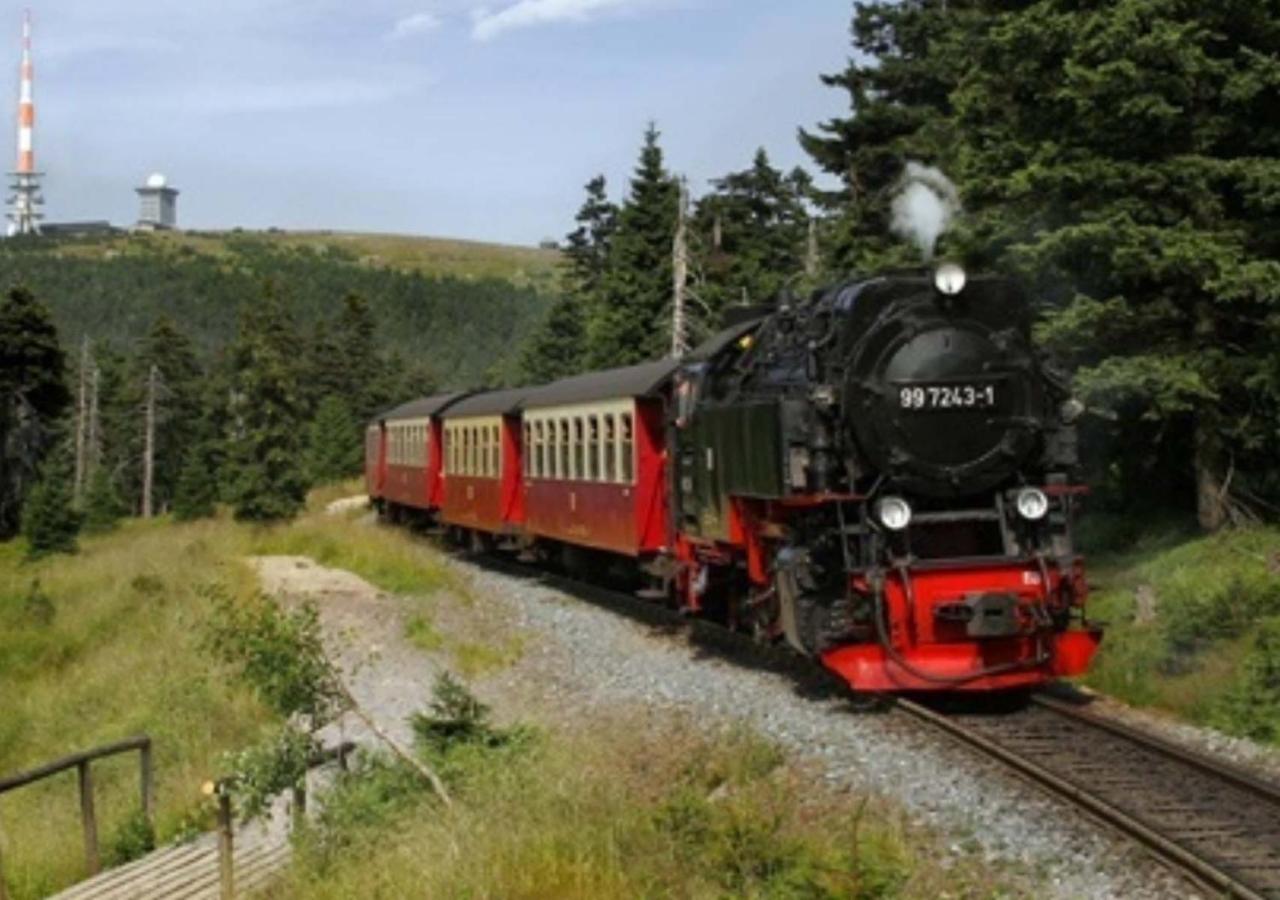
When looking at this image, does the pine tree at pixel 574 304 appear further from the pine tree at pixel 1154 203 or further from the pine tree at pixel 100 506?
the pine tree at pixel 1154 203

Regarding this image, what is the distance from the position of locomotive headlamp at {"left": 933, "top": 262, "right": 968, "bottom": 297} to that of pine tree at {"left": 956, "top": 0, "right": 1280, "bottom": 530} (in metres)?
3.38

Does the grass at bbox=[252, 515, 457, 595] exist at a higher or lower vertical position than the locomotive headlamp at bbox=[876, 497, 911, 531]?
lower

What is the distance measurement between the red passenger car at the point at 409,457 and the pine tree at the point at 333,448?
26.1 meters

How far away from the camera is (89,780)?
10.5m

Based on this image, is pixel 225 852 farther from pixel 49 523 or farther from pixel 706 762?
pixel 49 523

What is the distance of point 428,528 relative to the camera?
34.9m

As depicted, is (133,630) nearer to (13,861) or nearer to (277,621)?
(13,861)

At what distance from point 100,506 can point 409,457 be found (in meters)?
32.2

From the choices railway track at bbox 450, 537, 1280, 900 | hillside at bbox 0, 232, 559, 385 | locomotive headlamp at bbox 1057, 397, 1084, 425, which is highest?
hillside at bbox 0, 232, 559, 385

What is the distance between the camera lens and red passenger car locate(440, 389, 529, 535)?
24484mm

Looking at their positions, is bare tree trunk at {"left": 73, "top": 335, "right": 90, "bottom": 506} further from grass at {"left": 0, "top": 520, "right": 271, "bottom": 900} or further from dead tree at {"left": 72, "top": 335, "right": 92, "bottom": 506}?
grass at {"left": 0, "top": 520, "right": 271, "bottom": 900}

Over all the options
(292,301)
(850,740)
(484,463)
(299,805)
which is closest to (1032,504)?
(850,740)

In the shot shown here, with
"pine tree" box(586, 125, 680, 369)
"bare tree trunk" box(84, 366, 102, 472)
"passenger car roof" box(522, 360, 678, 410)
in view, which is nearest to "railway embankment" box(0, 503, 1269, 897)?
"passenger car roof" box(522, 360, 678, 410)

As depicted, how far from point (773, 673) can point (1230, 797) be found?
5.36 meters
